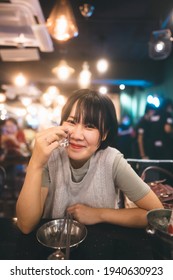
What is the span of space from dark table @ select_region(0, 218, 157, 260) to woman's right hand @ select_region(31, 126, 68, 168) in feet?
1.15

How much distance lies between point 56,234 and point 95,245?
186 mm

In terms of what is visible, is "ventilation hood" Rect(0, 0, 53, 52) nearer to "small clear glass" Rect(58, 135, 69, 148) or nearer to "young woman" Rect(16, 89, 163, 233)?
"young woman" Rect(16, 89, 163, 233)

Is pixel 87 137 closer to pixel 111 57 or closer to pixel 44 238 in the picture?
pixel 44 238

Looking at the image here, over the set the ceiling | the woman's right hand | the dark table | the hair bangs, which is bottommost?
the dark table

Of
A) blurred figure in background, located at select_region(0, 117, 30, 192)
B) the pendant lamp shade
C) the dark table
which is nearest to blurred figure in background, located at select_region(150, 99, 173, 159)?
blurred figure in background, located at select_region(0, 117, 30, 192)

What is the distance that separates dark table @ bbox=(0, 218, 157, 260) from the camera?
35.7 inches

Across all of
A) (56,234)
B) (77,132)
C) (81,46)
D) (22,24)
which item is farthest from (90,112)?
(81,46)

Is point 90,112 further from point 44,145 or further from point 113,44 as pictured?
point 113,44

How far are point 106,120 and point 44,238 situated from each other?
721 millimetres

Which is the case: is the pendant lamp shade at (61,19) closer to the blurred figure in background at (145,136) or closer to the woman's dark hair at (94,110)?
the woman's dark hair at (94,110)

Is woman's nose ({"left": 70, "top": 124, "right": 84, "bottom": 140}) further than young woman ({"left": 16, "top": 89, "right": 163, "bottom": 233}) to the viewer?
Yes

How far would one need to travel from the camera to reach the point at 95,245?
980mm

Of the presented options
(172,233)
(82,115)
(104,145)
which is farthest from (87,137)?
(172,233)

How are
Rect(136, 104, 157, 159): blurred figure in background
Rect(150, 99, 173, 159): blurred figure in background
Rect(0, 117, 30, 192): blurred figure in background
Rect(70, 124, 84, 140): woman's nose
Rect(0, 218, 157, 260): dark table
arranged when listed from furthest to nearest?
Rect(136, 104, 157, 159): blurred figure in background < Rect(150, 99, 173, 159): blurred figure in background < Rect(0, 117, 30, 192): blurred figure in background < Rect(70, 124, 84, 140): woman's nose < Rect(0, 218, 157, 260): dark table
